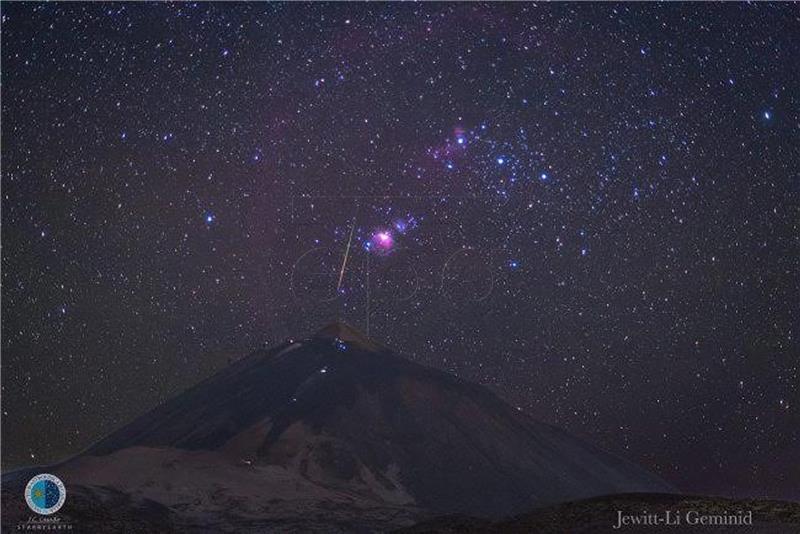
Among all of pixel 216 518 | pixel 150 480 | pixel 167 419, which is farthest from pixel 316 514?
pixel 167 419

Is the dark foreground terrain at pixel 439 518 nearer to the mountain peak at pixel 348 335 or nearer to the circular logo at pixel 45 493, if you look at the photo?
the circular logo at pixel 45 493

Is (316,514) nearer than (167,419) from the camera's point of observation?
Yes

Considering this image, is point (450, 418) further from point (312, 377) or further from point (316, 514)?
point (316, 514)

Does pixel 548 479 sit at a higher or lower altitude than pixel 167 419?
lower

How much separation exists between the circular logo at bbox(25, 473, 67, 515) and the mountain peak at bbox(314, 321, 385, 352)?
40.5 metres

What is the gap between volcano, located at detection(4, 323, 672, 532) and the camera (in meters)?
30.5

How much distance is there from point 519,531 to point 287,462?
28.2 meters

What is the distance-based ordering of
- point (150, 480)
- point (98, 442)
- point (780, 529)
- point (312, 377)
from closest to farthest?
point (780, 529)
point (150, 480)
point (98, 442)
point (312, 377)

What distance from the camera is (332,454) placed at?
41.3 m

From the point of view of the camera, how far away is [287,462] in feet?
130

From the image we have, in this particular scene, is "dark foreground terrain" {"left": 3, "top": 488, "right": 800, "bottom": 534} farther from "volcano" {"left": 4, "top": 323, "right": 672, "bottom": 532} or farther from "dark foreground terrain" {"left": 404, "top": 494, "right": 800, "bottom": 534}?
"volcano" {"left": 4, "top": 323, "right": 672, "bottom": 532}

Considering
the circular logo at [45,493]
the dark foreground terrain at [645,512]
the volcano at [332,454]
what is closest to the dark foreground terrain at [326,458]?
the volcano at [332,454]

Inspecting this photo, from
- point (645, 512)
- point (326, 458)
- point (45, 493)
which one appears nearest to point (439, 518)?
point (645, 512)

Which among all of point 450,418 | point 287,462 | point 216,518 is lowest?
point 216,518
